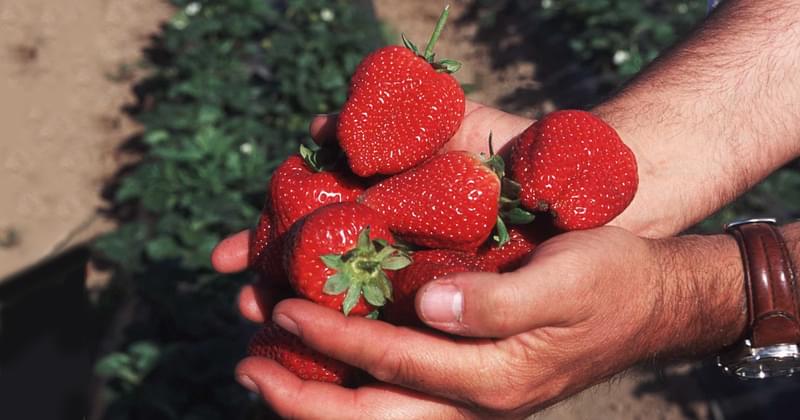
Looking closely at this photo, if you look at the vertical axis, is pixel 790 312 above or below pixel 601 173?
below

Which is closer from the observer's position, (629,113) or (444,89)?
(444,89)

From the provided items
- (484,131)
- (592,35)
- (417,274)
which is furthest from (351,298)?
(592,35)

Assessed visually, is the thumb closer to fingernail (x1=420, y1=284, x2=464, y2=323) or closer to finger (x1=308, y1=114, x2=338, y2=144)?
fingernail (x1=420, y1=284, x2=464, y2=323)

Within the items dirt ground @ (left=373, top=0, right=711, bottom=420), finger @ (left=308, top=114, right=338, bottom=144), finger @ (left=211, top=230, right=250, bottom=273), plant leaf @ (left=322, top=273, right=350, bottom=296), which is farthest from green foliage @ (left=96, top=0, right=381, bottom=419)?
plant leaf @ (left=322, top=273, right=350, bottom=296)

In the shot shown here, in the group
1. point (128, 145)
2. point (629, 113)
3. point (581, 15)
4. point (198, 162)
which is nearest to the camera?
point (629, 113)

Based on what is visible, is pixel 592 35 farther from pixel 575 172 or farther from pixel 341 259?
pixel 341 259

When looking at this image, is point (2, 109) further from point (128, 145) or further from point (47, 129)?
point (128, 145)

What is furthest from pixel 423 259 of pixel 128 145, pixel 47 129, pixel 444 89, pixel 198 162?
pixel 47 129
